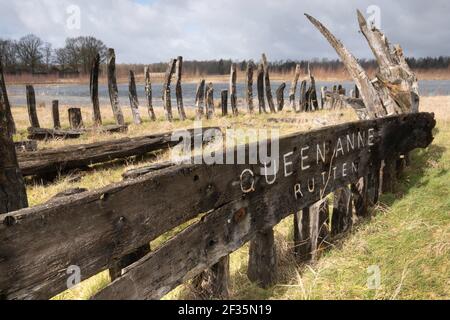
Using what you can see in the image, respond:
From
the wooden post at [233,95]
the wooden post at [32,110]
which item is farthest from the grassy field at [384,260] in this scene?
the wooden post at [233,95]

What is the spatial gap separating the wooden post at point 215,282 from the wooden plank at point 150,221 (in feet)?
0.57

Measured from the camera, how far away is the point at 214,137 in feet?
30.4

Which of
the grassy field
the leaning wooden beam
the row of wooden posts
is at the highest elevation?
the row of wooden posts

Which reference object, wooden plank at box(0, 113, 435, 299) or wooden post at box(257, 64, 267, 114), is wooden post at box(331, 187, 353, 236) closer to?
wooden plank at box(0, 113, 435, 299)

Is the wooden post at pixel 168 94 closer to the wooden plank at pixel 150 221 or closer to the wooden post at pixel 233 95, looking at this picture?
the wooden post at pixel 233 95

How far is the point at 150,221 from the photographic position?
2.13 metres

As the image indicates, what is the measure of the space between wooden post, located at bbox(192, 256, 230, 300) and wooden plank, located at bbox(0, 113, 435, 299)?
0.17 m

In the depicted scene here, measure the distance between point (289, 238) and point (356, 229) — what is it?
0.71m

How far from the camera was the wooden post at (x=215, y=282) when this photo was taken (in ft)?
9.02

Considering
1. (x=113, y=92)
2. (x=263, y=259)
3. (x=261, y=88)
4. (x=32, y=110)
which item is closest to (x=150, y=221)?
(x=263, y=259)

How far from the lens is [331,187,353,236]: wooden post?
4180 mm

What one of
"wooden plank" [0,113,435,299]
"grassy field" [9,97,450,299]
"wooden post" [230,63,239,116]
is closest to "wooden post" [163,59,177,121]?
"wooden post" [230,63,239,116]

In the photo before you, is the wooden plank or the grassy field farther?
the grassy field
